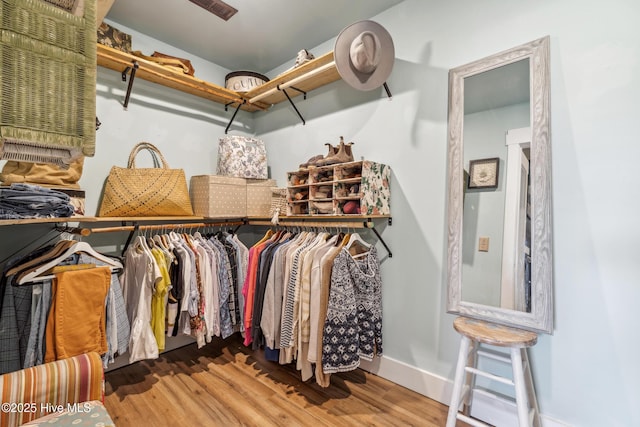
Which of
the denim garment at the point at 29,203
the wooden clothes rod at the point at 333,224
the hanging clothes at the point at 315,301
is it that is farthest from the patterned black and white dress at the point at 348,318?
the denim garment at the point at 29,203

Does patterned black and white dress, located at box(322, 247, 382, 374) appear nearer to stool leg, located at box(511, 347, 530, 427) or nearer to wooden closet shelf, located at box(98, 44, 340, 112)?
stool leg, located at box(511, 347, 530, 427)

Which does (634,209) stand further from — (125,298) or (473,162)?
(125,298)

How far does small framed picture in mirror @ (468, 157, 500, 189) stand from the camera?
1.66 m

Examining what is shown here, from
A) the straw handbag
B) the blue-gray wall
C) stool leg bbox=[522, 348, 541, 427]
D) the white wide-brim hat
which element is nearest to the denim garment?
the straw handbag

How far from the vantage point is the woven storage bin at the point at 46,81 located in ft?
2.21

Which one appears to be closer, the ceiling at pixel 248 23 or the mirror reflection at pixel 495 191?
the mirror reflection at pixel 495 191

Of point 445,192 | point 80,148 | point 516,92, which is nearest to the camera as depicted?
point 80,148

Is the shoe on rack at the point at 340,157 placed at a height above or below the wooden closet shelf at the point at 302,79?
below

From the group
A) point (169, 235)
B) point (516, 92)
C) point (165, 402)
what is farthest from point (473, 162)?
point (165, 402)

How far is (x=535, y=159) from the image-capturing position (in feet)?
4.95

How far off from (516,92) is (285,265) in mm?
1694

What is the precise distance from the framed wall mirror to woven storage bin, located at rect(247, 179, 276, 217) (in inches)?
63.6

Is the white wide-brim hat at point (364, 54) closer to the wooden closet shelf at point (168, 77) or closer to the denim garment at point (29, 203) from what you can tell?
the wooden closet shelf at point (168, 77)

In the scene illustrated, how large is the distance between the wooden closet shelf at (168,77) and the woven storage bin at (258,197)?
811 millimetres
